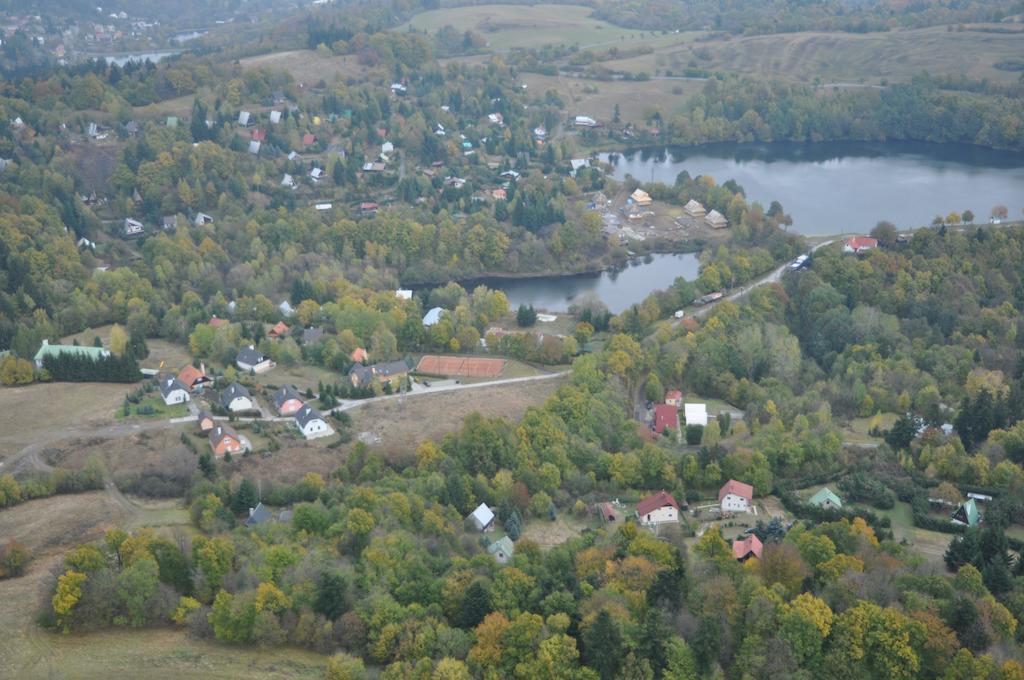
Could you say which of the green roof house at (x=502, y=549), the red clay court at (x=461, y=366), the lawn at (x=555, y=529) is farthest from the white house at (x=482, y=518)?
the red clay court at (x=461, y=366)

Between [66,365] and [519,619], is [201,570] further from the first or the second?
[66,365]

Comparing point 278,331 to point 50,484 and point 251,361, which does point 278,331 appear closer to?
point 251,361

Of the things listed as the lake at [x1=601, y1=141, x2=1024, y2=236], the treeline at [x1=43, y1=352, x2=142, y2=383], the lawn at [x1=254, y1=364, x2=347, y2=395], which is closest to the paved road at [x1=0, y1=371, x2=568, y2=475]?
the lawn at [x1=254, y1=364, x2=347, y2=395]

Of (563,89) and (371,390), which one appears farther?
(563,89)

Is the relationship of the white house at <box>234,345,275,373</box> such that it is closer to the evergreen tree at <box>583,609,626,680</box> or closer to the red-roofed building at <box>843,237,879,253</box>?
the evergreen tree at <box>583,609,626,680</box>

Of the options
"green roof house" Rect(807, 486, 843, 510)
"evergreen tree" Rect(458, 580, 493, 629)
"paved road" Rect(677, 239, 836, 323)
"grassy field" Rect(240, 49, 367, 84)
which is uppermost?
"grassy field" Rect(240, 49, 367, 84)

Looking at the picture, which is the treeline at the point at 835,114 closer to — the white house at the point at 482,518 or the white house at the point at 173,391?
the white house at the point at 173,391

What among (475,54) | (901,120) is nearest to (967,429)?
(901,120)

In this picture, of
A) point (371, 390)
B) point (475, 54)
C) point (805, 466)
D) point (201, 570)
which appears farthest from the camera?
point (475, 54)

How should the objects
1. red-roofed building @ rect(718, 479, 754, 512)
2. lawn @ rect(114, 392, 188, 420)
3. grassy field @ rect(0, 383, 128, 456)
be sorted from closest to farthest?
red-roofed building @ rect(718, 479, 754, 512) → grassy field @ rect(0, 383, 128, 456) → lawn @ rect(114, 392, 188, 420)
